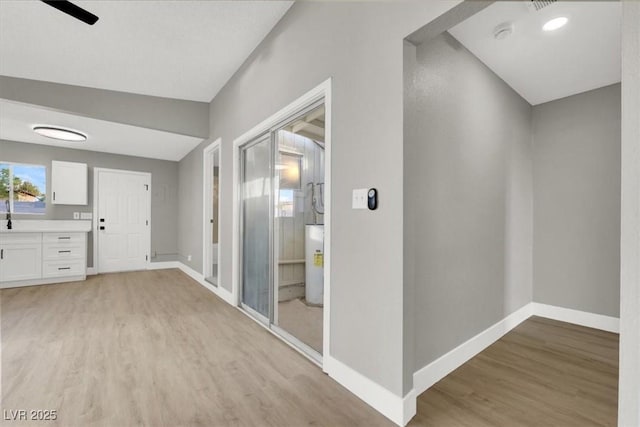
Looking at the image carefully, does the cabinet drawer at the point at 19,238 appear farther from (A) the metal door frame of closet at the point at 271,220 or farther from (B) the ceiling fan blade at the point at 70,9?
(B) the ceiling fan blade at the point at 70,9

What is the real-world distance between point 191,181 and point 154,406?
14.8 feet

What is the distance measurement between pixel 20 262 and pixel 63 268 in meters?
0.52

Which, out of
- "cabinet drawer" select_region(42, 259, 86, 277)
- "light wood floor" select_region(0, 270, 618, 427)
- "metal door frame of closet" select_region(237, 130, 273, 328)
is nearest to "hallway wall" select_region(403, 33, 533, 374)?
"light wood floor" select_region(0, 270, 618, 427)

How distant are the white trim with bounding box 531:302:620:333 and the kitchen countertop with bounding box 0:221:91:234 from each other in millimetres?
6918

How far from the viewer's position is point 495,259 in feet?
8.10

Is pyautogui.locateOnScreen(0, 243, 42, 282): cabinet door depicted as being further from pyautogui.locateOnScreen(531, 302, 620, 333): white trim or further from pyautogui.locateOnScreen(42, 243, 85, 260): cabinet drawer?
pyautogui.locateOnScreen(531, 302, 620, 333): white trim

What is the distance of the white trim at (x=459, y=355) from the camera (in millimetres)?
1751

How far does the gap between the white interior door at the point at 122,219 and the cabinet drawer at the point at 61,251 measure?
27.7 inches

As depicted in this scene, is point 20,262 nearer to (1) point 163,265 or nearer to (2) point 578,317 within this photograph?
(1) point 163,265

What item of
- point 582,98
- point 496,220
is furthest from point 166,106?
point 582,98

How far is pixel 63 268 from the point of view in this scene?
4668mm

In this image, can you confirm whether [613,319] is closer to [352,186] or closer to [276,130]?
[352,186]

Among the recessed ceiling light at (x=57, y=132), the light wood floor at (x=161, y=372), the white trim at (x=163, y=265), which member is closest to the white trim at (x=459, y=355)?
the light wood floor at (x=161, y=372)

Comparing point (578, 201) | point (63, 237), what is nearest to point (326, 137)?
point (578, 201)
